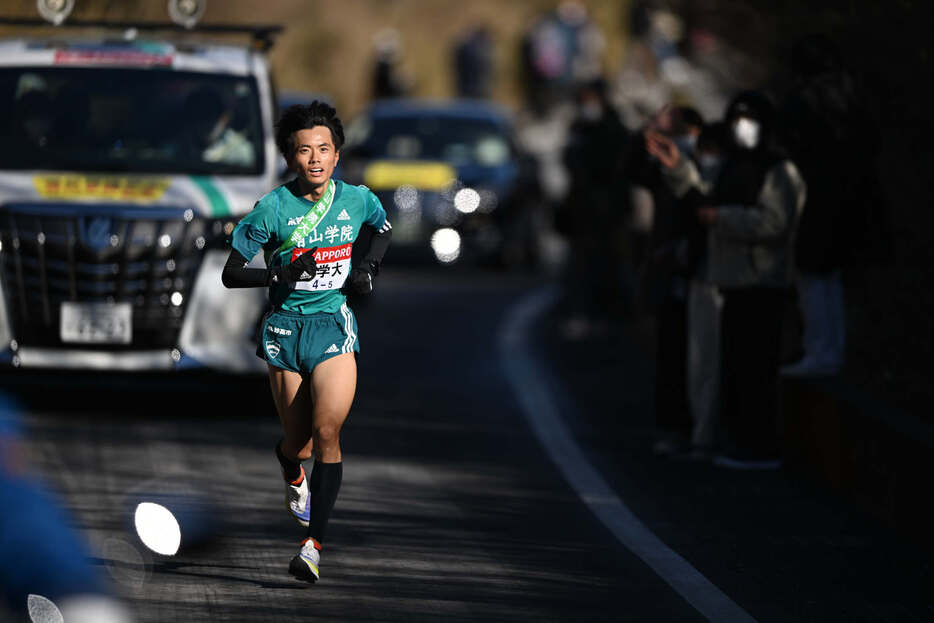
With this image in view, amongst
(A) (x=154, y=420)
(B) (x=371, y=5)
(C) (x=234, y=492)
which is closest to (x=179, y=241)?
(A) (x=154, y=420)

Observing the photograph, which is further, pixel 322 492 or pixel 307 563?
pixel 322 492

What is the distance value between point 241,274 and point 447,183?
46.5 ft

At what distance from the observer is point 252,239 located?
7523 mm

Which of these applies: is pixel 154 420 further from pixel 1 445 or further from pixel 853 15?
pixel 1 445

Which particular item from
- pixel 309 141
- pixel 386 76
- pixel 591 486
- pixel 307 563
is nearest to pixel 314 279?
pixel 309 141

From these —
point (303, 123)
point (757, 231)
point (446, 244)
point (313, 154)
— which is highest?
point (303, 123)

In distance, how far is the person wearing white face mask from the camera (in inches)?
405

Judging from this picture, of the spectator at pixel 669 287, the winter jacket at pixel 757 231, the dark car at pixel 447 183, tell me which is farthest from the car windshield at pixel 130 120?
the dark car at pixel 447 183

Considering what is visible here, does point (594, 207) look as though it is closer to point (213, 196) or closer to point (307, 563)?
point (213, 196)

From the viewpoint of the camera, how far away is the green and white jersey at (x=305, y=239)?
24.7ft

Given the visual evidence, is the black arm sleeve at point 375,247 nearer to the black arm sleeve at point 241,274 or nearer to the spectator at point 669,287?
the black arm sleeve at point 241,274

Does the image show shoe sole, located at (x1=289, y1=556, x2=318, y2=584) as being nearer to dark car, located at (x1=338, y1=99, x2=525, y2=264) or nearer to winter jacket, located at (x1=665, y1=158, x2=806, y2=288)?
winter jacket, located at (x1=665, y1=158, x2=806, y2=288)

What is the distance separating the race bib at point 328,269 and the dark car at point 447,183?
13045 millimetres

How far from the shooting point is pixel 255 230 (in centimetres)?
752
